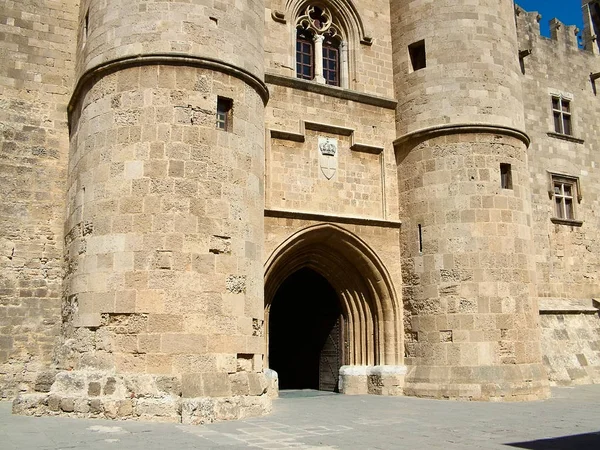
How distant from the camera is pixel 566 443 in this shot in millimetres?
6980

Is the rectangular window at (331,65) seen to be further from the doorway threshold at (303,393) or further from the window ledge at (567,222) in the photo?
the window ledge at (567,222)

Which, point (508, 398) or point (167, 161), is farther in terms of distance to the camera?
point (508, 398)

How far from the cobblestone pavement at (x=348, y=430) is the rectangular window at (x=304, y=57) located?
279 inches

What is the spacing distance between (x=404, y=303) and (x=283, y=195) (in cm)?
345

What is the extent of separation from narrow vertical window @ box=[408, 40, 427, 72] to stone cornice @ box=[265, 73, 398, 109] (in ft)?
3.23

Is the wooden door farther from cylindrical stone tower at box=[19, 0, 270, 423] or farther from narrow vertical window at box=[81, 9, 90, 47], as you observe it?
narrow vertical window at box=[81, 9, 90, 47]

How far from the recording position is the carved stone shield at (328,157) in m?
13.5

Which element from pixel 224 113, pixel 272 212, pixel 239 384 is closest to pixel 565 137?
pixel 272 212

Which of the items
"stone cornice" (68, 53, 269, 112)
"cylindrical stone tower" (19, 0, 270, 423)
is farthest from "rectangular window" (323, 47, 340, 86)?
"stone cornice" (68, 53, 269, 112)

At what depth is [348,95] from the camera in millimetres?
13961

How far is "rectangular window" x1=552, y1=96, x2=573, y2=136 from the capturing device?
18.6 m

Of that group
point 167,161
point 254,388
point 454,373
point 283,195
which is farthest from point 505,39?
point 254,388

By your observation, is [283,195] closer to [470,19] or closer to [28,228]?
[28,228]

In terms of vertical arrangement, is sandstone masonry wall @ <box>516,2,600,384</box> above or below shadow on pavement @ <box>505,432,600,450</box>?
above
